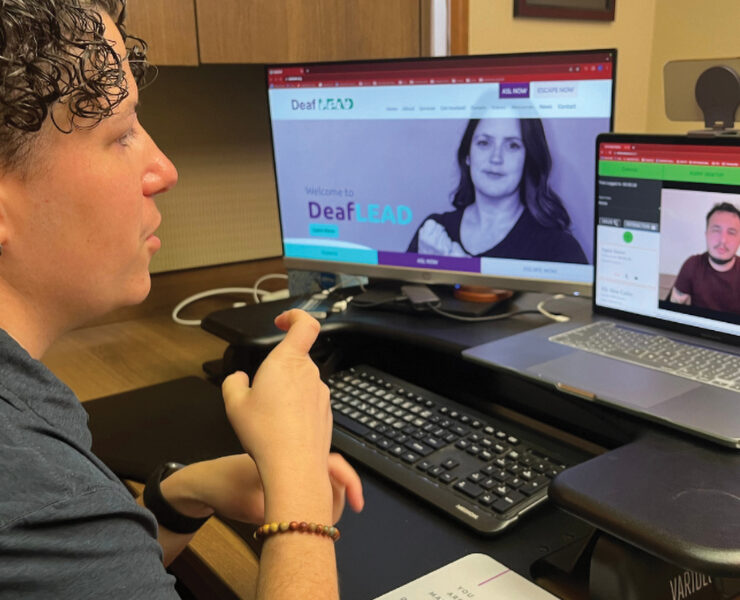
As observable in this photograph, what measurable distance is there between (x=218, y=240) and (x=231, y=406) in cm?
110

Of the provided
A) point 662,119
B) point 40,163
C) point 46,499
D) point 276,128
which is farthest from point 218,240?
point 662,119

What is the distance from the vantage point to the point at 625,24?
224 cm

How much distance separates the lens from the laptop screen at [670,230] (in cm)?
87

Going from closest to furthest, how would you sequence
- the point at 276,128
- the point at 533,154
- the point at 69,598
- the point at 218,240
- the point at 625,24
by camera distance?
1. the point at 69,598
2. the point at 533,154
3. the point at 276,128
4. the point at 218,240
5. the point at 625,24

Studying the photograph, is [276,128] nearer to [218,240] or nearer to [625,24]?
[218,240]

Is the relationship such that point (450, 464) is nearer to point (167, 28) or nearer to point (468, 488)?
point (468, 488)

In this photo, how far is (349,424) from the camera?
0.97 m

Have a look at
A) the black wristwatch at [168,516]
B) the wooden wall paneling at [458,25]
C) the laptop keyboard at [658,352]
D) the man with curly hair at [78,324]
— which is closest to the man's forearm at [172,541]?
the black wristwatch at [168,516]

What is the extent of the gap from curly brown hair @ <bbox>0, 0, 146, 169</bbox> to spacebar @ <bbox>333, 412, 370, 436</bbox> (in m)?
0.51

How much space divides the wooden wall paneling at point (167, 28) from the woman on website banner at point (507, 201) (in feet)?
1.79

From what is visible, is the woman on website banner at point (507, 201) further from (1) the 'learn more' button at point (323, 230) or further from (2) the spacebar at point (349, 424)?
(2) the spacebar at point (349, 424)

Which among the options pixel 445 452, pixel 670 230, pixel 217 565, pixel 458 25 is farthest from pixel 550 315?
pixel 458 25

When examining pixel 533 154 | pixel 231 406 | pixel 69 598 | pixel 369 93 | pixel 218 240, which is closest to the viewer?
pixel 69 598

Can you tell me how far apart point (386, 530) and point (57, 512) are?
378mm
